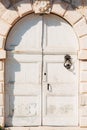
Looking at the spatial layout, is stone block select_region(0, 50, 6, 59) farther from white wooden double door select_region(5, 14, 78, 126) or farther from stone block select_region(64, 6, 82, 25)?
stone block select_region(64, 6, 82, 25)

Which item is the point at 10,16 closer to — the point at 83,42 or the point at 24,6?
the point at 24,6

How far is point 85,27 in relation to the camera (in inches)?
375

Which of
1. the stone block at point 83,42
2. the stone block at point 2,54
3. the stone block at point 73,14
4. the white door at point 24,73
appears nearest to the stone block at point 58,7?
the stone block at point 73,14

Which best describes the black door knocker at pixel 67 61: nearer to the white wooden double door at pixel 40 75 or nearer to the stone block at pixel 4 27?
the white wooden double door at pixel 40 75

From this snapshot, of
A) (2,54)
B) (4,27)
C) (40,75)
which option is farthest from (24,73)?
(4,27)

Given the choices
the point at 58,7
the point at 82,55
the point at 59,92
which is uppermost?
the point at 58,7

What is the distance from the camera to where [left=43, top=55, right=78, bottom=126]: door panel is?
9789 mm

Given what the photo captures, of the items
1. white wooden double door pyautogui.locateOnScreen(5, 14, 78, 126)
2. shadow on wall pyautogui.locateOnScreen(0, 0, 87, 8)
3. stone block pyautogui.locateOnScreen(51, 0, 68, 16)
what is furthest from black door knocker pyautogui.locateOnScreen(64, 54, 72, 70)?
shadow on wall pyautogui.locateOnScreen(0, 0, 87, 8)

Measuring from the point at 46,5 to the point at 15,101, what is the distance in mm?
2346

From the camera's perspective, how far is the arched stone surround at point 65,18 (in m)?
9.46

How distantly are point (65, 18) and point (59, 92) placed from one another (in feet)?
5.70

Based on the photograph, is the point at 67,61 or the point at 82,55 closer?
the point at 82,55

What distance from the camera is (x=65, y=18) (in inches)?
377

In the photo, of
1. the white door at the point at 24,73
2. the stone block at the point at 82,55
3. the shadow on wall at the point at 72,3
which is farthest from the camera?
the white door at the point at 24,73
